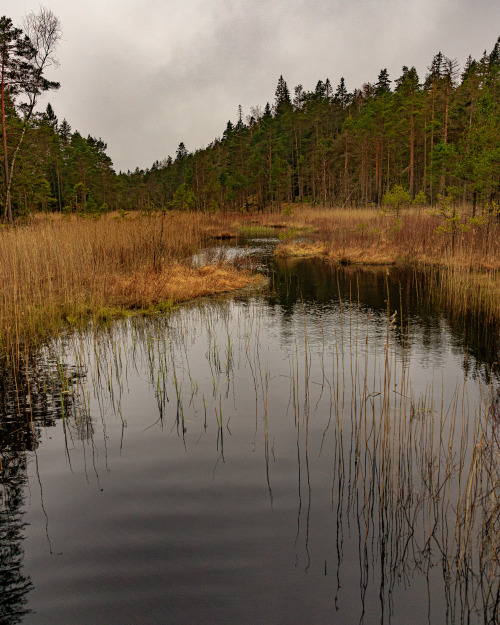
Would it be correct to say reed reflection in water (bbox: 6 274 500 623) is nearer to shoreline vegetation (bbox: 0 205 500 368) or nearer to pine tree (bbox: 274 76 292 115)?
shoreline vegetation (bbox: 0 205 500 368)

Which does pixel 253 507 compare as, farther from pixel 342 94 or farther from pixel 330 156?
pixel 342 94

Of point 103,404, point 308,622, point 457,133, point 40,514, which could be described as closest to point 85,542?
point 40,514

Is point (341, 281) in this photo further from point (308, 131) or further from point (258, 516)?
point (308, 131)

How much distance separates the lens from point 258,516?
351cm

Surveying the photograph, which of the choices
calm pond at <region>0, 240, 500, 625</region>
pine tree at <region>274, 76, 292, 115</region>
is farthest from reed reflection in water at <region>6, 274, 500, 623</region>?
pine tree at <region>274, 76, 292, 115</region>

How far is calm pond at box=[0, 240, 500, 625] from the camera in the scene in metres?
2.74

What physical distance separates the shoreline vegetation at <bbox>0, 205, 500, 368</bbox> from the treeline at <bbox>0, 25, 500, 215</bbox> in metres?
1.88

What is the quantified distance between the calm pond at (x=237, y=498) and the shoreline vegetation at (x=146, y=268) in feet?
7.34

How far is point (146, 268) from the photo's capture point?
12.6 metres

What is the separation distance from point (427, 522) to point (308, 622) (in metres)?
1.26

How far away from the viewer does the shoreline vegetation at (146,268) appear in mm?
9019

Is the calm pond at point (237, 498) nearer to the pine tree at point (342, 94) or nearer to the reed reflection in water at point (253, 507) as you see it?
the reed reflection in water at point (253, 507)

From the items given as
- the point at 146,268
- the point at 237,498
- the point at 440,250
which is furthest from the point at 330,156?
the point at 237,498

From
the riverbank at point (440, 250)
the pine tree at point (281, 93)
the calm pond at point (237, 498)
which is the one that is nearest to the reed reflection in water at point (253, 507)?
the calm pond at point (237, 498)
